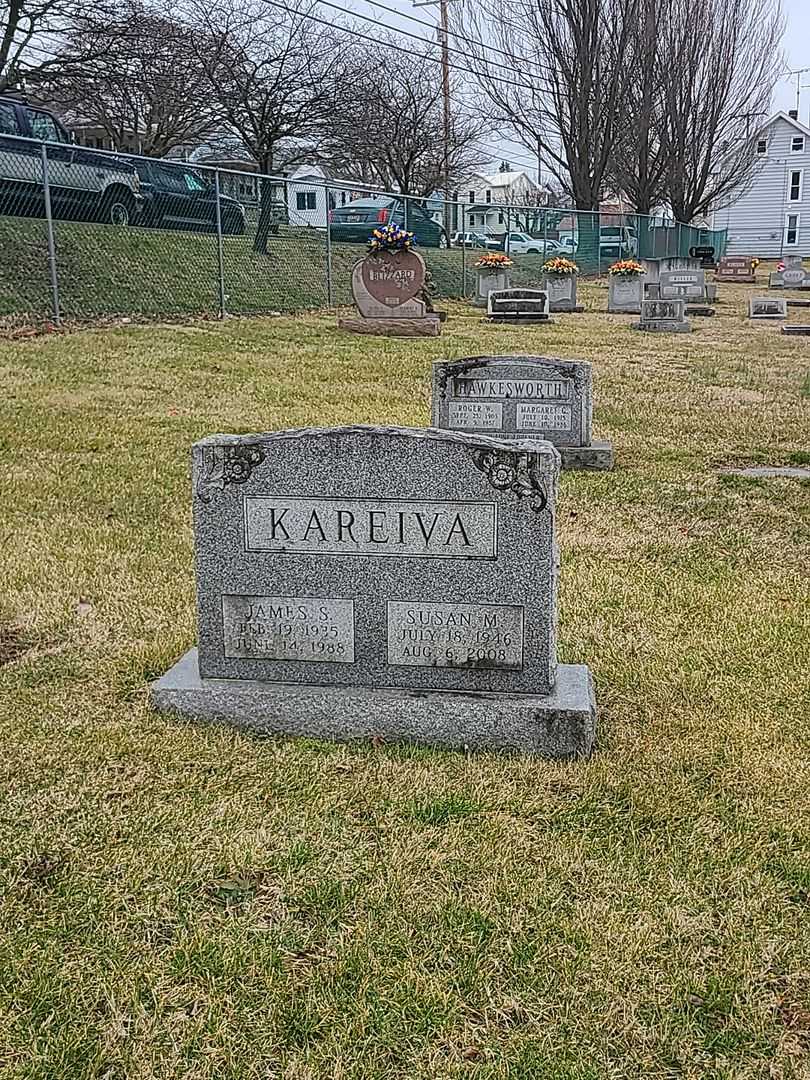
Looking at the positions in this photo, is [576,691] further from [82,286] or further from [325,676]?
[82,286]

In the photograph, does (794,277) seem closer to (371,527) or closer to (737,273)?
(737,273)

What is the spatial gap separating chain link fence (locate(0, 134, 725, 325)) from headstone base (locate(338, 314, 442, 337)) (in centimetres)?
198

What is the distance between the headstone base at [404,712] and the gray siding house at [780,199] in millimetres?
65510

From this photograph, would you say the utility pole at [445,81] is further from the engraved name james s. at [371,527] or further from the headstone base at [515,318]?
the engraved name james s. at [371,527]

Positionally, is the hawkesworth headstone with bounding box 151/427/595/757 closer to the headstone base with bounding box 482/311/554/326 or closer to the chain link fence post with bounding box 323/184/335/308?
the chain link fence post with bounding box 323/184/335/308

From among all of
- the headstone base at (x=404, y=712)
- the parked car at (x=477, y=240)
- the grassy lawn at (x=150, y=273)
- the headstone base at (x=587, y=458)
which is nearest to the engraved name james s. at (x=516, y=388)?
the headstone base at (x=587, y=458)

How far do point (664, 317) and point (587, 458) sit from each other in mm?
13272

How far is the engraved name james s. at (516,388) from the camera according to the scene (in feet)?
23.8

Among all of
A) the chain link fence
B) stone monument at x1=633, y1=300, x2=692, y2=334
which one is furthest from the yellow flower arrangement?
stone monument at x1=633, y1=300, x2=692, y2=334

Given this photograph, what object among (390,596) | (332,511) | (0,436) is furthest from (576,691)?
(0,436)

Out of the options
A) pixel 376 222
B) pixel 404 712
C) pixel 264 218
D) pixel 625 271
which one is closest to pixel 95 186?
pixel 264 218

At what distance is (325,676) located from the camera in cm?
337

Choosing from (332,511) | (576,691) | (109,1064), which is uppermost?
(332,511)

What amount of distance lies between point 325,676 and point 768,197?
2681 inches
